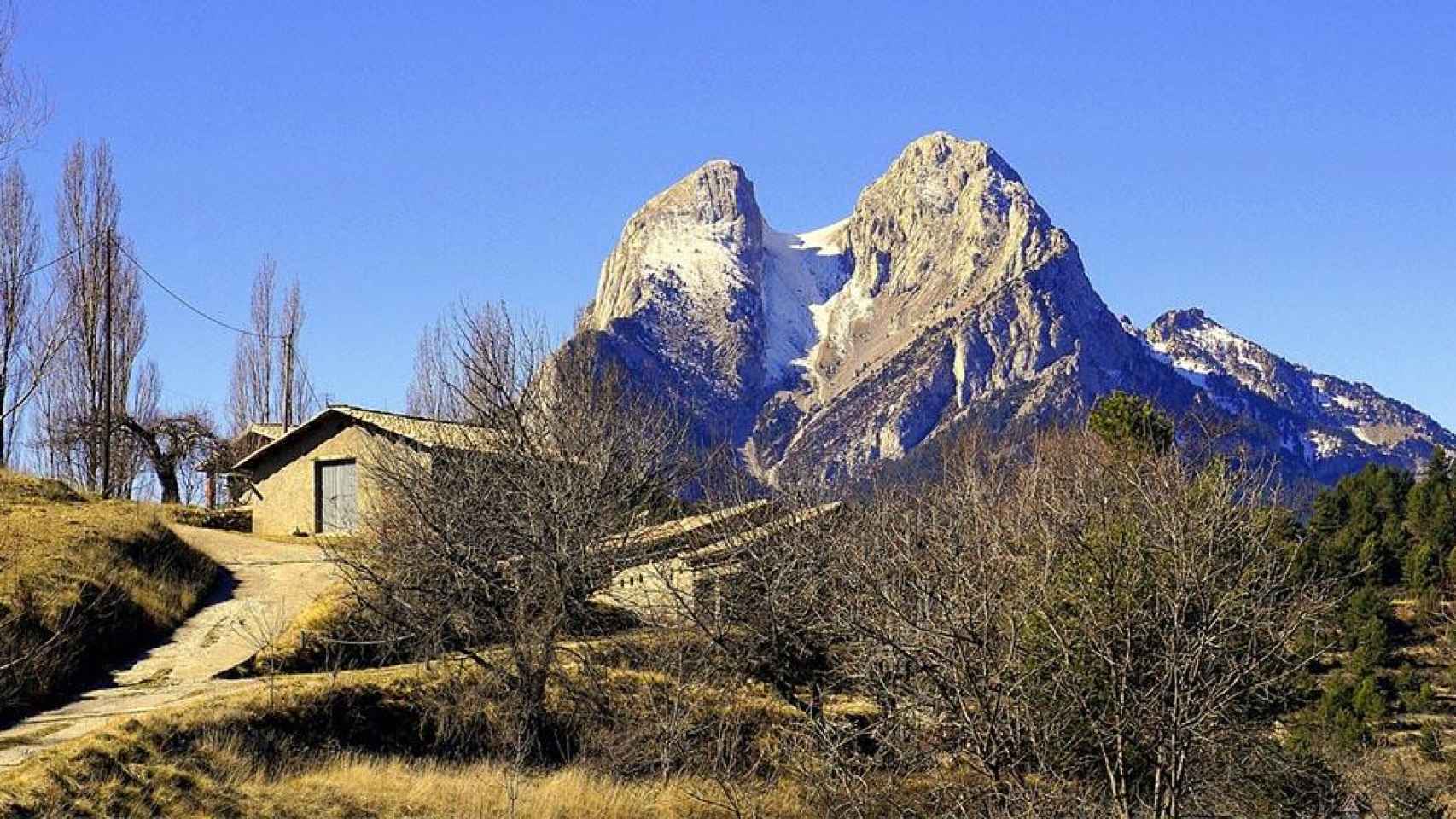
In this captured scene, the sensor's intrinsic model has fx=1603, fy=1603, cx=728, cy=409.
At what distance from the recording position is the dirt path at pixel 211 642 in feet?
65.9

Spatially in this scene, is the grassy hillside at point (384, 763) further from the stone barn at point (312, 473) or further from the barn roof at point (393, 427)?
the stone barn at point (312, 473)

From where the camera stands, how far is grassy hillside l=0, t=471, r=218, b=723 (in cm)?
2225

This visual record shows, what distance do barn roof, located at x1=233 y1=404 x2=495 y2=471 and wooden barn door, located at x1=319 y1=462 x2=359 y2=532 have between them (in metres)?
1.27

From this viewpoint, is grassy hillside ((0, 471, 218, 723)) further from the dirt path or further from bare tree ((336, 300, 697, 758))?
bare tree ((336, 300, 697, 758))

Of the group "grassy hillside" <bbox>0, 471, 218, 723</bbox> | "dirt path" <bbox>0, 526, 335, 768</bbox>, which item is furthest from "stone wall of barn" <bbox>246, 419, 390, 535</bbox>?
"grassy hillside" <bbox>0, 471, 218, 723</bbox>

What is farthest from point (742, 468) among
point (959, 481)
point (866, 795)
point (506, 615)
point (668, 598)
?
point (866, 795)

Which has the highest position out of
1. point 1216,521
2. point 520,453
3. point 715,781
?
point 520,453

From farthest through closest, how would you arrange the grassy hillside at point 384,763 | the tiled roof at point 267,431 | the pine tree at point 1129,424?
the tiled roof at point 267,431
the pine tree at point 1129,424
the grassy hillside at point 384,763

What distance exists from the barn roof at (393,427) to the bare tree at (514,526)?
276cm

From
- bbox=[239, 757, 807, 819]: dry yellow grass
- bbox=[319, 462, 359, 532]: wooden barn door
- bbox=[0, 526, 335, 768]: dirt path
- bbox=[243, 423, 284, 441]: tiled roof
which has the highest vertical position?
bbox=[243, 423, 284, 441]: tiled roof

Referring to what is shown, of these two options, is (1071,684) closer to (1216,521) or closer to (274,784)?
(1216,521)

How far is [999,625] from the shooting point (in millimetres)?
14484

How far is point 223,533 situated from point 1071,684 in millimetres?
30855

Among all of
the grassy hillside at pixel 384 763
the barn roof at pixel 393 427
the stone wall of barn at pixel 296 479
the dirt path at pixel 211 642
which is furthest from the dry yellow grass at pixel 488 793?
the stone wall of barn at pixel 296 479
